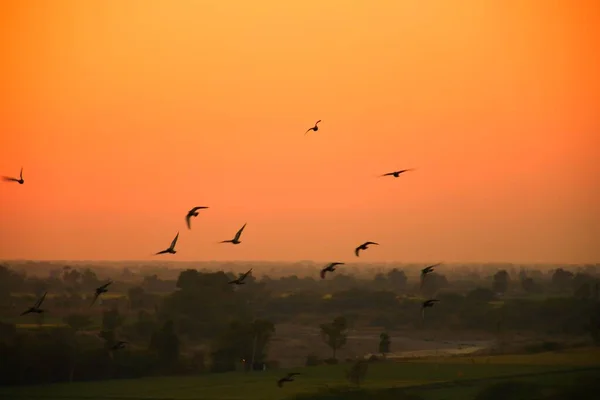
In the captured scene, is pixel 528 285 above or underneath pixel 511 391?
above

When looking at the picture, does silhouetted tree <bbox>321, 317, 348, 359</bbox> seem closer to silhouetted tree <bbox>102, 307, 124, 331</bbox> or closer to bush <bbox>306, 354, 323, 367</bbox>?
bush <bbox>306, 354, 323, 367</bbox>

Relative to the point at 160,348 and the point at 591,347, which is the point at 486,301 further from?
A: the point at 160,348

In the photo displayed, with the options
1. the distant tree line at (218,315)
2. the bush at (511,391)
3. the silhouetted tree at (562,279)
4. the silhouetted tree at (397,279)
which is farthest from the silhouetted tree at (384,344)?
the silhouetted tree at (397,279)

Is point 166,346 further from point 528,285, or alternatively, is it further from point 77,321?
point 528,285

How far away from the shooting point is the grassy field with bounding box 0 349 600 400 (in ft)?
94.3

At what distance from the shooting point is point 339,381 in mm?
30859

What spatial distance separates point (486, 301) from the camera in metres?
50.7

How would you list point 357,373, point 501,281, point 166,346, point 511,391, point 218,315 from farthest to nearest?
point 501,281, point 218,315, point 166,346, point 357,373, point 511,391

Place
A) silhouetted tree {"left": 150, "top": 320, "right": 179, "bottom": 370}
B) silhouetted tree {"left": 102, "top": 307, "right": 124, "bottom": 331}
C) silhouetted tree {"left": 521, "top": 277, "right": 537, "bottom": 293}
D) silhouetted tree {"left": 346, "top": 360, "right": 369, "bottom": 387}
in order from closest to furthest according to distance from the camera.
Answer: silhouetted tree {"left": 346, "top": 360, "right": 369, "bottom": 387}, silhouetted tree {"left": 150, "top": 320, "right": 179, "bottom": 370}, silhouetted tree {"left": 102, "top": 307, "right": 124, "bottom": 331}, silhouetted tree {"left": 521, "top": 277, "right": 537, "bottom": 293}

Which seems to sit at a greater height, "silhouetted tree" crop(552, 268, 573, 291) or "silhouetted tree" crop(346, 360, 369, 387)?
"silhouetted tree" crop(552, 268, 573, 291)

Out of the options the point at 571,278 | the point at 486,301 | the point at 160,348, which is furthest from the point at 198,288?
the point at 571,278

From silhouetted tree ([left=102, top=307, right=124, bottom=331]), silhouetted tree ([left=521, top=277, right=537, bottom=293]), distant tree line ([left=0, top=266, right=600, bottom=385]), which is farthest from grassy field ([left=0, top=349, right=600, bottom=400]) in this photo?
silhouetted tree ([left=521, top=277, right=537, bottom=293])

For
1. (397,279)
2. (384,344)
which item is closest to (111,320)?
(384,344)

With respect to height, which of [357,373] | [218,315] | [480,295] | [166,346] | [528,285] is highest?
[528,285]
